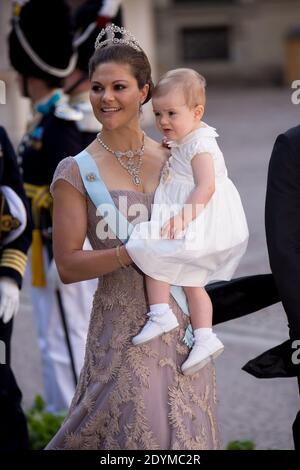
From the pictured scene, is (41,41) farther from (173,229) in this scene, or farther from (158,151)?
(173,229)

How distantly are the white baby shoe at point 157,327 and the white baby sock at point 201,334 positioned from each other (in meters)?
0.07

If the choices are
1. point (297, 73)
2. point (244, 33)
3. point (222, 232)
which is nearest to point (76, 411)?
point (222, 232)

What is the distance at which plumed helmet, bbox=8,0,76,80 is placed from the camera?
5270 millimetres

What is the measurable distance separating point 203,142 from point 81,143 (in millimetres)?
2201

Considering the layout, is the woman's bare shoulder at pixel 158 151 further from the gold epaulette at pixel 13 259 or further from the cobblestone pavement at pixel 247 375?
the cobblestone pavement at pixel 247 375

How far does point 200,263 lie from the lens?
303 centimetres

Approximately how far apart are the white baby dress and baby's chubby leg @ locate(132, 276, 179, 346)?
31 millimetres

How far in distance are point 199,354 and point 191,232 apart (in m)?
0.32

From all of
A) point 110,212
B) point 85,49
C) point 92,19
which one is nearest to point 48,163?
point 85,49

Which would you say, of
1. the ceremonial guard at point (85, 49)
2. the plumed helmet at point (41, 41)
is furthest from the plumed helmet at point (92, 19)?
the plumed helmet at point (41, 41)

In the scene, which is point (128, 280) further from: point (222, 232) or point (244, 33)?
point (244, 33)

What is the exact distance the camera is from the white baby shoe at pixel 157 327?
9.91ft

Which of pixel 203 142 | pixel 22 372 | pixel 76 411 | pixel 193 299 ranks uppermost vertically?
pixel 203 142

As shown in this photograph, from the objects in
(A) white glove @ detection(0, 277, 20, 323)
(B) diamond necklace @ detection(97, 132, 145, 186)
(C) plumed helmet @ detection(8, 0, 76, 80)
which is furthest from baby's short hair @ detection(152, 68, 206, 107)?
(C) plumed helmet @ detection(8, 0, 76, 80)
